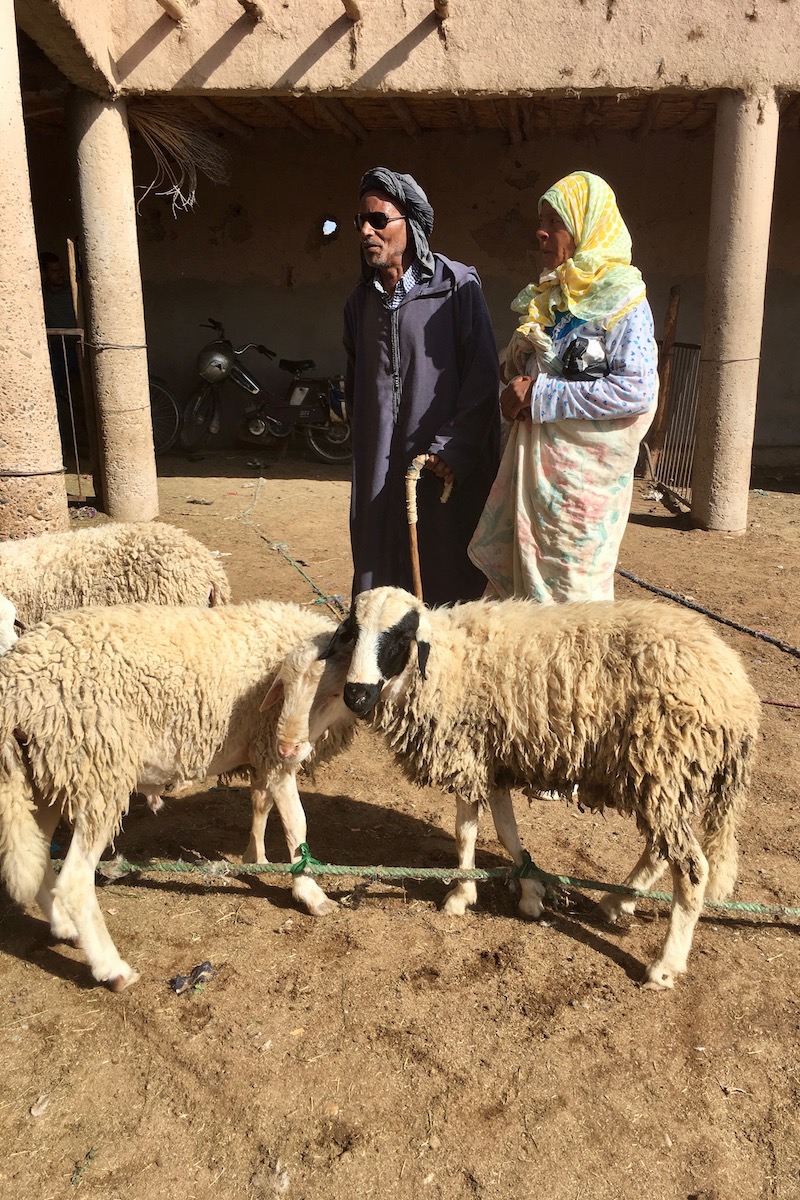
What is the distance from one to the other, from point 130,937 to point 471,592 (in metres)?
1.90

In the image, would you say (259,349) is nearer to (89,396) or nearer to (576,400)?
(89,396)

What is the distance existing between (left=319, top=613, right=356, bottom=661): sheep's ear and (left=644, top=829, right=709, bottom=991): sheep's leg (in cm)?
113

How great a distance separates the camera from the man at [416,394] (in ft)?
11.5

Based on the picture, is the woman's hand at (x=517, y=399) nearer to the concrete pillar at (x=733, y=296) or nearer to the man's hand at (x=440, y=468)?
the man's hand at (x=440, y=468)

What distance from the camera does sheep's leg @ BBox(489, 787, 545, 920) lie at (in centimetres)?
295

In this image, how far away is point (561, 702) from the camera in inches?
105

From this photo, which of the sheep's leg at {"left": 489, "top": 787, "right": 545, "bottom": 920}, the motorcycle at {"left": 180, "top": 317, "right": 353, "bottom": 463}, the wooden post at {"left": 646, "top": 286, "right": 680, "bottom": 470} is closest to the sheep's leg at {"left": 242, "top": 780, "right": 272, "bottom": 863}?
the sheep's leg at {"left": 489, "top": 787, "right": 545, "bottom": 920}

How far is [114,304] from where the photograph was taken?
24.3ft

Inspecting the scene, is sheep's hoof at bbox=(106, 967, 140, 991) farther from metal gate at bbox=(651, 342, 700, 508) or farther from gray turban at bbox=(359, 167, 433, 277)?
metal gate at bbox=(651, 342, 700, 508)

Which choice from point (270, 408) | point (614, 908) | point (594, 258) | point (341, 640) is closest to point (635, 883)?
point (614, 908)

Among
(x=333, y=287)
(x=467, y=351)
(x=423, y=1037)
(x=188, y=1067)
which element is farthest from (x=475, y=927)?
(x=333, y=287)

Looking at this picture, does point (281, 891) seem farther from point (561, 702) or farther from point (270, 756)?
point (561, 702)

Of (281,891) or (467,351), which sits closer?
(281,891)

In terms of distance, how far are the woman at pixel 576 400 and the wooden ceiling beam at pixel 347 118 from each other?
5.84 meters
